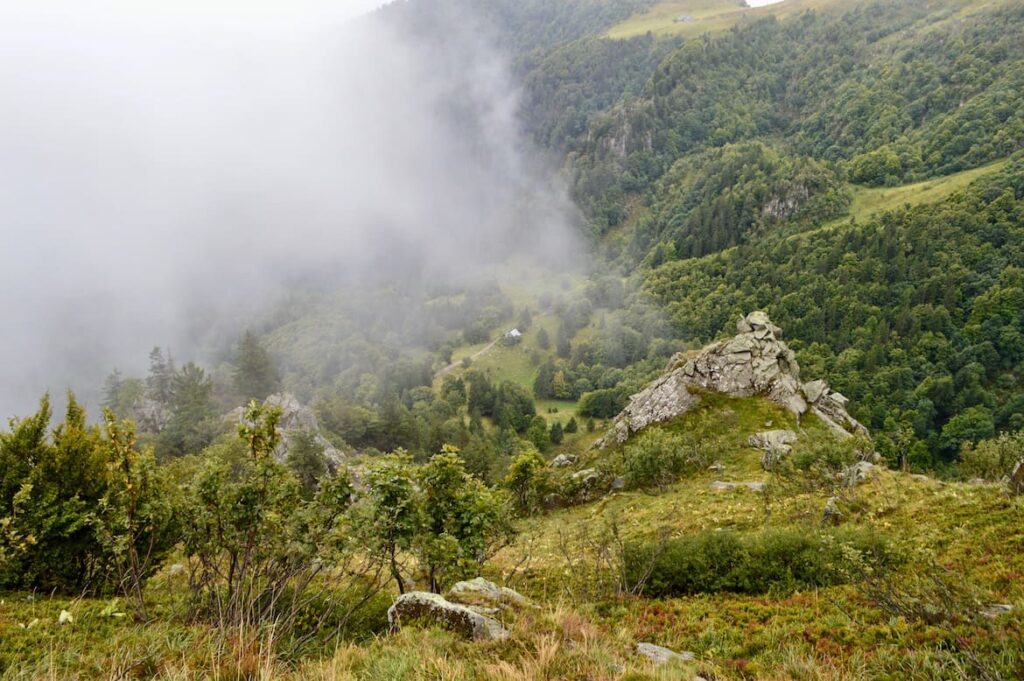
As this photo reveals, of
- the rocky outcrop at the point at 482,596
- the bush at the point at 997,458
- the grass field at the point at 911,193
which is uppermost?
the grass field at the point at 911,193

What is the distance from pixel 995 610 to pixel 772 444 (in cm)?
3884

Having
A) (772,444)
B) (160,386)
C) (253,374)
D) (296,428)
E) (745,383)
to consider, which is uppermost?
(160,386)

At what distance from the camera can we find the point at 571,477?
55.5 m

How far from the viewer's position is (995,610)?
10070 mm

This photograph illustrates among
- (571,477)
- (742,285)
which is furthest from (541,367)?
(571,477)

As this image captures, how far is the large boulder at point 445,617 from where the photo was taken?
9.02m

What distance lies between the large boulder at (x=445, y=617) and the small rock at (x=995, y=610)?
31.0ft

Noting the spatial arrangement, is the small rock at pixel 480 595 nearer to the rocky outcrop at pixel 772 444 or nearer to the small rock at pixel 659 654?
the small rock at pixel 659 654

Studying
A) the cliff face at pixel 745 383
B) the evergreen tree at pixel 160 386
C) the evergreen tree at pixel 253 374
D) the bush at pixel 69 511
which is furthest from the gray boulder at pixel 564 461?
the evergreen tree at pixel 160 386

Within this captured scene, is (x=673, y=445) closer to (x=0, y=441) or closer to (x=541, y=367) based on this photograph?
(x=0, y=441)

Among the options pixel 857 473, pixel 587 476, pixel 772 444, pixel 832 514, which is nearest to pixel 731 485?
pixel 857 473

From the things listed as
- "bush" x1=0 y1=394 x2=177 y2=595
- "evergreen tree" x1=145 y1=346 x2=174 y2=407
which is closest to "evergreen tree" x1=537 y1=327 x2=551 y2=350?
"evergreen tree" x1=145 y1=346 x2=174 y2=407

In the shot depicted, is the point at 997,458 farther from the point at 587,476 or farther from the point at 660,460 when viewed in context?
the point at 587,476

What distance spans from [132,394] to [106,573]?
424 feet
